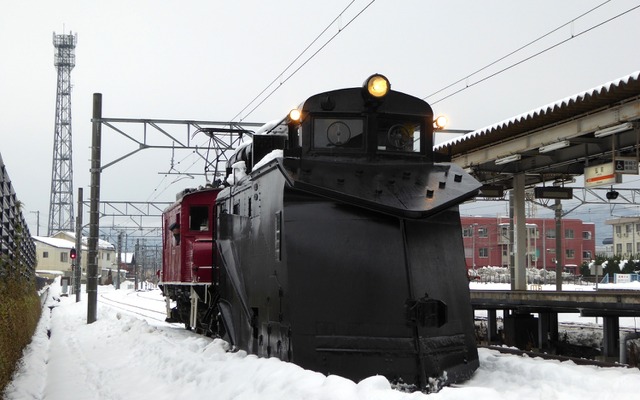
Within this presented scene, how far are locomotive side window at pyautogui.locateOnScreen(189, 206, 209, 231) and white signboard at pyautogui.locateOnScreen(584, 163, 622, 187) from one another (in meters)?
8.70

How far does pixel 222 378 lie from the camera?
820 cm

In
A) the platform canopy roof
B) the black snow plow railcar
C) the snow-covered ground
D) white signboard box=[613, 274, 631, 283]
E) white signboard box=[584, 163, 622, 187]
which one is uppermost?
the platform canopy roof

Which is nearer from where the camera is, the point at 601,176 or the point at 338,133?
the point at 338,133

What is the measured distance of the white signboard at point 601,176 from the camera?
1475 cm

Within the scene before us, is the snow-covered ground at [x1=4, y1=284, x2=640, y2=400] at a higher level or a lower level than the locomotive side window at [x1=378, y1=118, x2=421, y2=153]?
lower

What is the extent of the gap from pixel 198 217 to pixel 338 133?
9.05 m

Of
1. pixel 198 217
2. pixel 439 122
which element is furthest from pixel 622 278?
pixel 439 122

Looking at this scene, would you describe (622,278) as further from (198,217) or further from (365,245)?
(365,245)

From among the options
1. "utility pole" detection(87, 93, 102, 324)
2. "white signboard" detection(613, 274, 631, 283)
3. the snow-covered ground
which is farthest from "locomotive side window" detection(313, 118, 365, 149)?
"white signboard" detection(613, 274, 631, 283)

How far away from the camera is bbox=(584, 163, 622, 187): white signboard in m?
14.8

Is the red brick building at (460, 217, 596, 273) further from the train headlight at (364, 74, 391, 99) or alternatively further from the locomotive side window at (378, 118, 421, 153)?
the train headlight at (364, 74, 391, 99)

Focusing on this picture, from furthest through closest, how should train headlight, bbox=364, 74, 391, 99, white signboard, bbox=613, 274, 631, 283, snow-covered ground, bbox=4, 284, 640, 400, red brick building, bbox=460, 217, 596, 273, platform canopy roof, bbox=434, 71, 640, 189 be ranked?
1. red brick building, bbox=460, 217, 596, 273
2. white signboard, bbox=613, 274, 631, 283
3. platform canopy roof, bbox=434, 71, 640, 189
4. train headlight, bbox=364, 74, 391, 99
5. snow-covered ground, bbox=4, 284, 640, 400

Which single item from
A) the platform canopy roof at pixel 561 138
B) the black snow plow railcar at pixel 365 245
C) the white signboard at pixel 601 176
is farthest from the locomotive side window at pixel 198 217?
the white signboard at pixel 601 176

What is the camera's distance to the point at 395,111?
8820 millimetres
